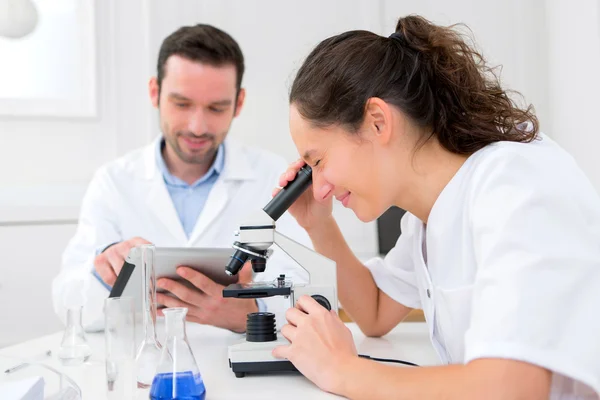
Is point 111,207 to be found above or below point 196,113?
below

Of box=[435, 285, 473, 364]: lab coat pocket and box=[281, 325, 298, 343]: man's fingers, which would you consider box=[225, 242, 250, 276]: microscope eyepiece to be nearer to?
box=[281, 325, 298, 343]: man's fingers

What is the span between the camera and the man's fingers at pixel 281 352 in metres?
1.09

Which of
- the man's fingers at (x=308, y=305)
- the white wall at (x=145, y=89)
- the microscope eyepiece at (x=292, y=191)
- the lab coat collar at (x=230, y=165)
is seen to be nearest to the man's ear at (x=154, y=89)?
the lab coat collar at (x=230, y=165)

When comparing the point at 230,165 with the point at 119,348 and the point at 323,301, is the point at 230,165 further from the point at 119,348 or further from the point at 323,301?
the point at 119,348

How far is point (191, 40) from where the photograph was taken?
2297mm

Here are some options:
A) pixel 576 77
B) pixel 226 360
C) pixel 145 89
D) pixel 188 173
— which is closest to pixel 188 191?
pixel 188 173

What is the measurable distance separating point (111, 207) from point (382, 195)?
1.31 m

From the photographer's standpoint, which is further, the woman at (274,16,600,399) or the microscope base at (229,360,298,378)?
the microscope base at (229,360,298,378)

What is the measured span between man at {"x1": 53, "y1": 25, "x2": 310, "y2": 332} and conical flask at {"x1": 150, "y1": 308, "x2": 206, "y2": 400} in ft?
3.61

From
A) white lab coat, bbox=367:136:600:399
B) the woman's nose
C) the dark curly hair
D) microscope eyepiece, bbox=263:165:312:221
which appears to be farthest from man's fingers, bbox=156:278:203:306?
white lab coat, bbox=367:136:600:399

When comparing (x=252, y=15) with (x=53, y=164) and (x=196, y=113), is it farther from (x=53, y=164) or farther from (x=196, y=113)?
(x=53, y=164)

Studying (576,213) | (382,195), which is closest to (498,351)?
(576,213)

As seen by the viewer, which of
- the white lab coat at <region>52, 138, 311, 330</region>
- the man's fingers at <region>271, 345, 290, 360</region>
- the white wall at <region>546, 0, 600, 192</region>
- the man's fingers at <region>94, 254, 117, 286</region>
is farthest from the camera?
the white wall at <region>546, 0, 600, 192</region>

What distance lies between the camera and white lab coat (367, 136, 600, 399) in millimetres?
845
